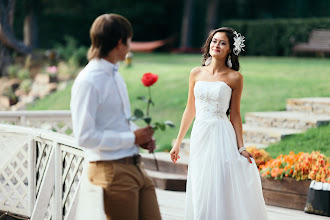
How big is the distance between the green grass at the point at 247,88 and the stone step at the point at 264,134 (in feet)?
4.52

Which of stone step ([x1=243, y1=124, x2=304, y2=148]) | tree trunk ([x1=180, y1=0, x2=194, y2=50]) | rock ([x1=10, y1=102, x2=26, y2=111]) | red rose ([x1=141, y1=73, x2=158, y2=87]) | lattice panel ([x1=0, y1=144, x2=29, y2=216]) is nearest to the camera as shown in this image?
red rose ([x1=141, y1=73, x2=158, y2=87])

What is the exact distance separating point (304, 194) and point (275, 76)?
6.89m

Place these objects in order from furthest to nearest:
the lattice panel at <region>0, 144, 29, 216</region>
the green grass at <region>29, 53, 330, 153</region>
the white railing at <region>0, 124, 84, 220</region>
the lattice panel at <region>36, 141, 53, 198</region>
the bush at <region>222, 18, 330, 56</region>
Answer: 1. the bush at <region>222, 18, 330, 56</region>
2. the green grass at <region>29, 53, 330, 153</region>
3. the lattice panel at <region>0, 144, 29, 216</region>
4. the lattice panel at <region>36, 141, 53, 198</region>
5. the white railing at <region>0, 124, 84, 220</region>

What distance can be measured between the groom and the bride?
191 cm

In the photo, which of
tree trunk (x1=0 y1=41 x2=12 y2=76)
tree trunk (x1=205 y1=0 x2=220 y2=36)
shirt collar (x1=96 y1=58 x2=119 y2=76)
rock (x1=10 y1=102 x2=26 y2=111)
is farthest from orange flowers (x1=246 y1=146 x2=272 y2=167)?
tree trunk (x1=205 y1=0 x2=220 y2=36)

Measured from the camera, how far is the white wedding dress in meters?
5.13

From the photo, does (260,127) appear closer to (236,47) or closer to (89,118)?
(236,47)

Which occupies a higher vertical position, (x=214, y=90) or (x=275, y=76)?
(x=214, y=90)

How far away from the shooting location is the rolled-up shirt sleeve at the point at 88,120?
10.2ft

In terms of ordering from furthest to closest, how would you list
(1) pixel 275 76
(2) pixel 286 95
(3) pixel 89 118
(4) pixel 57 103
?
(4) pixel 57 103 < (1) pixel 275 76 < (2) pixel 286 95 < (3) pixel 89 118

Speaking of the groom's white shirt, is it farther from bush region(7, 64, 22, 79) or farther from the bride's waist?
bush region(7, 64, 22, 79)

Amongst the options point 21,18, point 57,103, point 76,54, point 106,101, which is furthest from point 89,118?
point 21,18

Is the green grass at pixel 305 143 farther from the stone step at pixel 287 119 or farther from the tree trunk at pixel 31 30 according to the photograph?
the tree trunk at pixel 31 30

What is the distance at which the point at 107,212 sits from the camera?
3.28m
